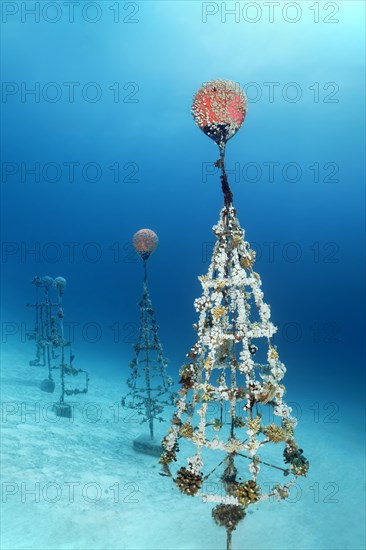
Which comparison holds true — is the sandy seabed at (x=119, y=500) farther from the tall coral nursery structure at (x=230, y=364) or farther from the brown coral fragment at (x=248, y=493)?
the brown coral fragment at (x=248, y=493)

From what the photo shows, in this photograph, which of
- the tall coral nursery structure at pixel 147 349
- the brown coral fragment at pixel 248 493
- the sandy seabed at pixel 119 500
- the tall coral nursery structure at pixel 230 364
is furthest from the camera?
the tall coral nursery structure at pixel 147 349

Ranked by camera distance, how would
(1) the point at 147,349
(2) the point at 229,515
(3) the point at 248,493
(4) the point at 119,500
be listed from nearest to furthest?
(3) the point at 248,493
(2) the point at 229,515
(4) the point at 119,500
(1) the point at 147,349

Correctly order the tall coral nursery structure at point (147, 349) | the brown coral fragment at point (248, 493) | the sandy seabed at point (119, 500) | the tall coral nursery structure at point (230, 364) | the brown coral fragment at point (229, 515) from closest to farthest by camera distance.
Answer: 1. the brown coral fragment at point (248, 493)
2. the tall coral nursery structure at point (230, 364)
3. the brown coral fragment at point (229, 515)
4. the sandy seabed at point (119, 500)
5. the tall coral nursery structure at point (147, 349)

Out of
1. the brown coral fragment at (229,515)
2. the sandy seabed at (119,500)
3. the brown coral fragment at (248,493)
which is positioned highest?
the brown coral fragment at (248,493)

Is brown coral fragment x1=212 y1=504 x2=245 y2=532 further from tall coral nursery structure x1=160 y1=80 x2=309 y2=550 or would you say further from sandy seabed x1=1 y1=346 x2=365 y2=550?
sandy seabed x1=1 y1=346 x2=365 y2=550

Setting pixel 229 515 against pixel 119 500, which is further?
pixel 119 500

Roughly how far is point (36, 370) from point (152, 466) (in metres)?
15.4

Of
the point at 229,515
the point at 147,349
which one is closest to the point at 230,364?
the point at 229,515

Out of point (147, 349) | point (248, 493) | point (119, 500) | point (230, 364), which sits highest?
point (230, 364)

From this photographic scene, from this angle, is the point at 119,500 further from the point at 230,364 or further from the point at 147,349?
the point at 230,364

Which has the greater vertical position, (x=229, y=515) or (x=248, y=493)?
(x=248, y=493)

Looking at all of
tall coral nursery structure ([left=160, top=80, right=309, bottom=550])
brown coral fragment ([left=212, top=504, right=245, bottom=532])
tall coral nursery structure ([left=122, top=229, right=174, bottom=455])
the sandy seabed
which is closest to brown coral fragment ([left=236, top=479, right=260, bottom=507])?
tall coral nursery structure ([left=160, top=80, right=309, bottom=550])

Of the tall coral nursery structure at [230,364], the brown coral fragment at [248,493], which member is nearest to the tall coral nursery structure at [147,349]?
the tall coral nursery structure at [230,364]

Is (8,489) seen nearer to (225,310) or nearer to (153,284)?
(225,310)
